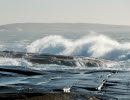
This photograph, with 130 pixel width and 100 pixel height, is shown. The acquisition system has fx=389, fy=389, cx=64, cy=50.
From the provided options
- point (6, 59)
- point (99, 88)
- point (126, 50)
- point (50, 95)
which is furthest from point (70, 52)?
point (50, 95)

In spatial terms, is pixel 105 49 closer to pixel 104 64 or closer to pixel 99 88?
pixel 104 64

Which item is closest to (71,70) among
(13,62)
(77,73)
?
(77,73)

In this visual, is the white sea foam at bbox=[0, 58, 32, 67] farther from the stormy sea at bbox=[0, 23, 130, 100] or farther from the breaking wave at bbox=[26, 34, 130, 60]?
the breaking wave at bbox=[26, 34, 130, 60]

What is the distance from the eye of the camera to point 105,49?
150ft

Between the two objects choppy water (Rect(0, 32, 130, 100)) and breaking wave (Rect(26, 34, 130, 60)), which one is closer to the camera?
choppy water (Rect(0, 32, 130, 100))

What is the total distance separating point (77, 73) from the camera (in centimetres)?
1878

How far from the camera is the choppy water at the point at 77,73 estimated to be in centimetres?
1230

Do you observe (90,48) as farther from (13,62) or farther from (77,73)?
(77,73)

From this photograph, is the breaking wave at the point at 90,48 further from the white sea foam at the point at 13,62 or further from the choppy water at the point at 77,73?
the white sea foam at the point at 13,62

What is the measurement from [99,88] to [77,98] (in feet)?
9.29

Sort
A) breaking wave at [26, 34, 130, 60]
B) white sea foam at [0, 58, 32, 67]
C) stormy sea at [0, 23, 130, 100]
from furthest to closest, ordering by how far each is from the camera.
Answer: breaking wave at [26, 34, 130, 60] → white sea foam at [0, 58, 32, 67] → stormy sea at [0, 23, 130, 100]

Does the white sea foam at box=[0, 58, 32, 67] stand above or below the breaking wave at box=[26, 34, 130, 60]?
below

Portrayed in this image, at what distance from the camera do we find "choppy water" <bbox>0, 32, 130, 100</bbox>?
484 inches

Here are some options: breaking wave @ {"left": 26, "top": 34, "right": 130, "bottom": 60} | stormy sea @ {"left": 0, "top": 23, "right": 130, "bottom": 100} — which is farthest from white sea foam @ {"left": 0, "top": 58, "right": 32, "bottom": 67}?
breaking wave @ {"left": 26, "top": 34, "right": 130, "bottom": 60}
